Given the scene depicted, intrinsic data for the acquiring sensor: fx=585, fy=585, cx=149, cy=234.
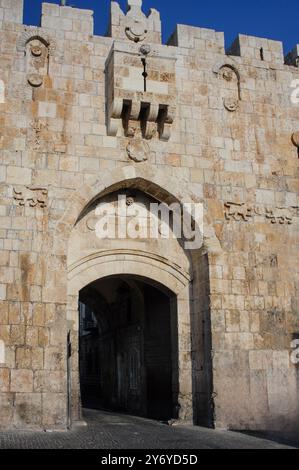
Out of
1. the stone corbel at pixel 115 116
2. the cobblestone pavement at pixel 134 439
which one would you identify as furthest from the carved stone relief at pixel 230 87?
the cobblestone pavement at pixel 134 439

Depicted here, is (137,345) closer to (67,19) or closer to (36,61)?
(36,61)

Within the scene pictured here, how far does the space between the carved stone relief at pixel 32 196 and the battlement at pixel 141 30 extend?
3.08 meters

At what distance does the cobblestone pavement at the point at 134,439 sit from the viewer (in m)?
7.67

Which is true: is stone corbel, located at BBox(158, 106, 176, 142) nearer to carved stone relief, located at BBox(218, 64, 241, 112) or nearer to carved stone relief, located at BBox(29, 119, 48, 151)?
carved stone relief, located at BBox(218, 64, 241, 112)

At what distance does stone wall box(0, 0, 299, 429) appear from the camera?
9383 mm

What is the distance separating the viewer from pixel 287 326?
10.7 meters

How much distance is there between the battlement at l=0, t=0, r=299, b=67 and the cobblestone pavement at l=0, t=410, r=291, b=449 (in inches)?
275

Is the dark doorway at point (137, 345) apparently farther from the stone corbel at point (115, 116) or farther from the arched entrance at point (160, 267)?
the stone corbel at point (115, 116)

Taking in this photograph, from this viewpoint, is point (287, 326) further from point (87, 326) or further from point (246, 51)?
point (87, 326)

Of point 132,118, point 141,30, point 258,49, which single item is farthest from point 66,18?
point 258,49

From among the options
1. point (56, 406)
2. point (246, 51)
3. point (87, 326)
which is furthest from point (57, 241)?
point (87, 326)

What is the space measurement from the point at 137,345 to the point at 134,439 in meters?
6.16

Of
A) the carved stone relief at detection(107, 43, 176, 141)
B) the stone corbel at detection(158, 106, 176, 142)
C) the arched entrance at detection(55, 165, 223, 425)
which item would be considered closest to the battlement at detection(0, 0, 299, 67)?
the carved stone relief at detection(107, 43, 176, 141)
